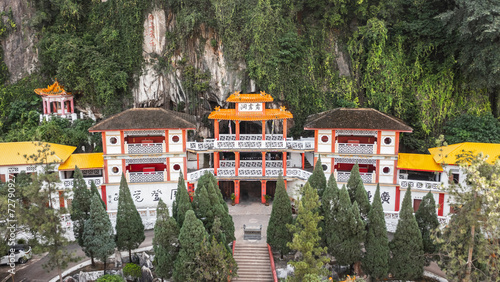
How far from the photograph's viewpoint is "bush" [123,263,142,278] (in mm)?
21156

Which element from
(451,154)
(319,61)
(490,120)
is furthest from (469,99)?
(319,61)

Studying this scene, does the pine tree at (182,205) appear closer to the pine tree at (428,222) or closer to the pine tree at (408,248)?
the pine tree at (408,248)

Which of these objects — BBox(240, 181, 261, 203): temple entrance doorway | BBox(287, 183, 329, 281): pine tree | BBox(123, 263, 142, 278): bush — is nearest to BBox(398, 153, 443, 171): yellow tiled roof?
BBox(287, 183, 329, 281): pine tree

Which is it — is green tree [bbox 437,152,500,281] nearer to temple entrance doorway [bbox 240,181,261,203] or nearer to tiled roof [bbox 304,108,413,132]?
tiled roof [bbox 304,108,413,132]

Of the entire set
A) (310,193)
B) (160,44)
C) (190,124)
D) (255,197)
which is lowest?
(255,197)

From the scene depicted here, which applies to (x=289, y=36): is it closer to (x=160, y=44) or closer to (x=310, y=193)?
(x=160, y=44)

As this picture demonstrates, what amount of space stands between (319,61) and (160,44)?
41.9 ft

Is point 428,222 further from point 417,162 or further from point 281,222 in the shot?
point 281,222

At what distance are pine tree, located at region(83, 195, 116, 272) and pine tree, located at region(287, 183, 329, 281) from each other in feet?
30.8

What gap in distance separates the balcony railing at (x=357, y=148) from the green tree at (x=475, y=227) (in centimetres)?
876

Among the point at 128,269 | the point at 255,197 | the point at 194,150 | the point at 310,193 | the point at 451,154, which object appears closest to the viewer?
the point at 310,193

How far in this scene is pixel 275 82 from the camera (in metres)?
30.8

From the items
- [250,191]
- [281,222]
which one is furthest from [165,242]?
[250,191]

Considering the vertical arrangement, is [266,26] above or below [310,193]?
Result: above
